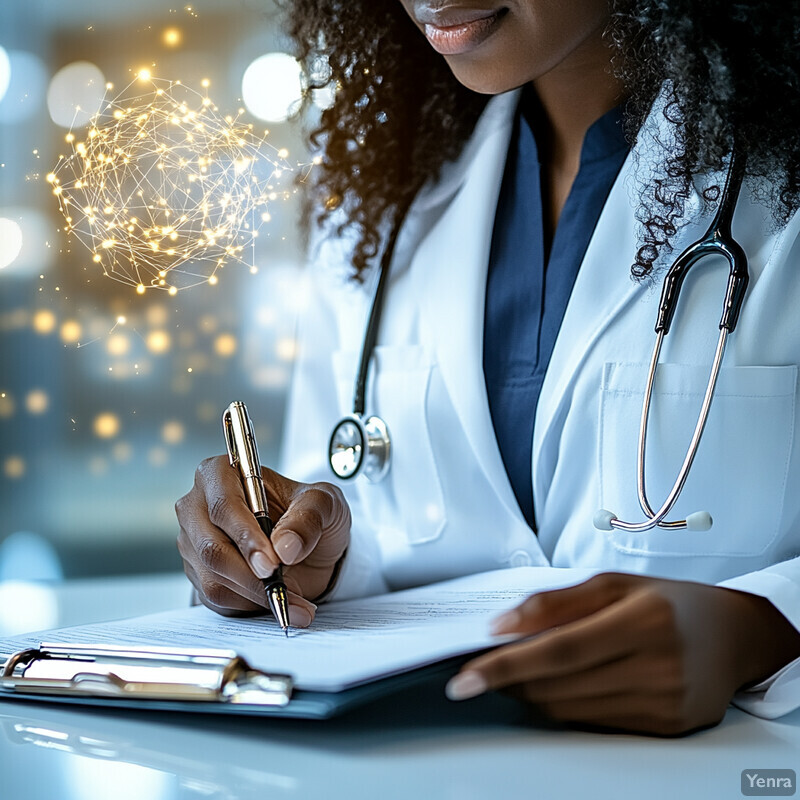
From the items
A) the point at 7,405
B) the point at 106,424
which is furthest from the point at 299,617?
the point at 7,405

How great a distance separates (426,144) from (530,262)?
0.21 metres

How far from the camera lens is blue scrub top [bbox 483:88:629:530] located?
809mm

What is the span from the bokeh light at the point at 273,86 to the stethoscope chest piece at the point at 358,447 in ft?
0.91

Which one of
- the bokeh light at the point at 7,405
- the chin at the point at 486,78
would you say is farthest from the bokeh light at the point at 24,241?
the chin at the point at 486,78

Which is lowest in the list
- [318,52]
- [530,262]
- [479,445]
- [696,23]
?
[479,445]

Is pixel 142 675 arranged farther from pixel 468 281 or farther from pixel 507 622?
pixel 468 281

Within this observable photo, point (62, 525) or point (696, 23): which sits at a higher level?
point (696, 23)

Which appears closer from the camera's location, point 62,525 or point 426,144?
point 62,525

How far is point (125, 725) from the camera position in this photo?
1.53 ft

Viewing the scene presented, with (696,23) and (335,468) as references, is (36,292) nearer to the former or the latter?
(335,468)

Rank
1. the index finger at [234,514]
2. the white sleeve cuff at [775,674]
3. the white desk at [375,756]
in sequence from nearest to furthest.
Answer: the white desk at [375,756]
the white sleeve cuff at [775,674]
the index finger at [234,514]

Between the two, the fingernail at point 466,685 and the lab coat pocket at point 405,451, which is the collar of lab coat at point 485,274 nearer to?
the lab coat pocket at point 405,451

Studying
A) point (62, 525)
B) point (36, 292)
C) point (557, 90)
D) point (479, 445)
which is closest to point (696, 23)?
point (557, 90)

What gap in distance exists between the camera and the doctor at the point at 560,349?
0.50 meters
